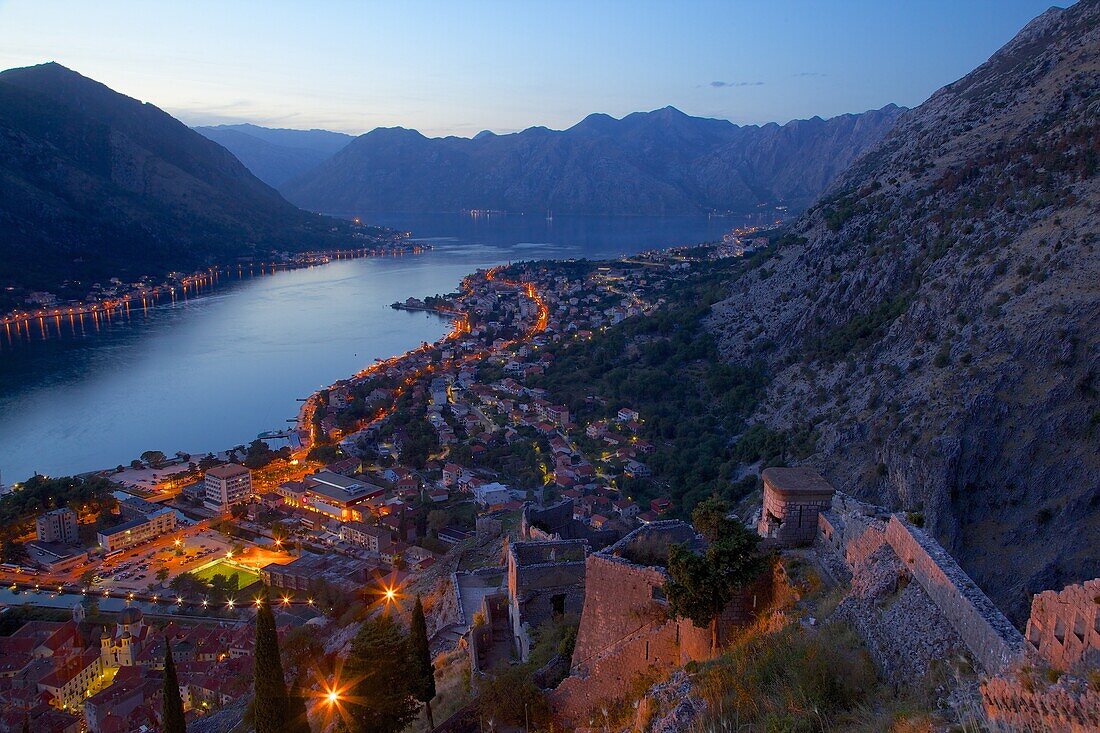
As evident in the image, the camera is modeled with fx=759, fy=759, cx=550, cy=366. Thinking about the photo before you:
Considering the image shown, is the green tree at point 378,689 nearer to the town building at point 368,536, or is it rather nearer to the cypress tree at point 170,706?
the cypress tree at point 170,706

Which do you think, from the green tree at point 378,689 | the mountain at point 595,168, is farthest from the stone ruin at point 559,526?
the mountain at point 595,168

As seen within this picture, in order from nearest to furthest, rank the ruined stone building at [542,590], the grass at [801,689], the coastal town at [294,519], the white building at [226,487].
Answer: the grass at [801,689] → the ruined stone building at [542,590] → the coastal town at [294,519] → the white building at [226,487]

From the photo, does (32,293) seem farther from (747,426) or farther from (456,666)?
(456,666)

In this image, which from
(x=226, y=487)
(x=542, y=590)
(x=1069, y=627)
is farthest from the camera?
(x=226, y=487)

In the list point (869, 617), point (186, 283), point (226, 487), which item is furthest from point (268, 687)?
point (186, 283)

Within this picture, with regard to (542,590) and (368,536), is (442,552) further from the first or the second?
(542,590)

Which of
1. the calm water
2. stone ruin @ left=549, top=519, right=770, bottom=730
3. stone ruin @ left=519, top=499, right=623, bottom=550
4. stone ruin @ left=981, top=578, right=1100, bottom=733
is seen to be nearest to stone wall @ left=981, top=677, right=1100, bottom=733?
stone ruin @ left=981, top=578, right=1100, bottom=733
